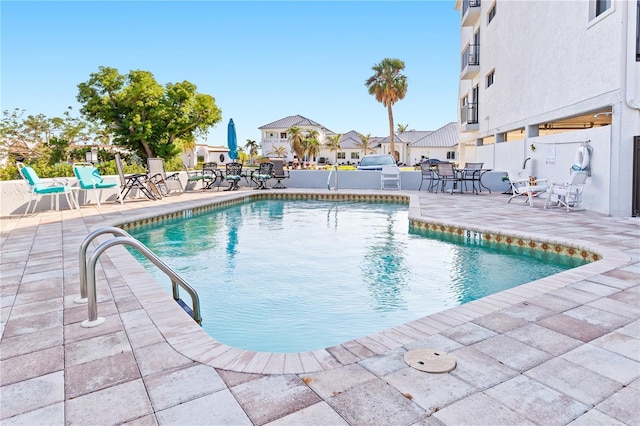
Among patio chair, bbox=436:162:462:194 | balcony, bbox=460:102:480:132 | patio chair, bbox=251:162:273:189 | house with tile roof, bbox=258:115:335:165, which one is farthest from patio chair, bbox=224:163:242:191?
house with tile roof, bbox=258:115:335:165

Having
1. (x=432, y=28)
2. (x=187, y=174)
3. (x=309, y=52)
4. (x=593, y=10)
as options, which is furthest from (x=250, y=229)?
(x=309, y=52)

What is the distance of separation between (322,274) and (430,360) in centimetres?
324

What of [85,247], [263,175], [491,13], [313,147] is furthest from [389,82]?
[85,247]

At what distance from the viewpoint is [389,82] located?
3919 cm

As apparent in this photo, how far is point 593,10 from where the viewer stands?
29.3ft

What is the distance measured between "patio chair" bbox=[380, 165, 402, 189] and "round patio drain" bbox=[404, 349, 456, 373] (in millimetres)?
13196

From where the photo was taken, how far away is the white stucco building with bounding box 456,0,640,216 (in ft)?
25.4

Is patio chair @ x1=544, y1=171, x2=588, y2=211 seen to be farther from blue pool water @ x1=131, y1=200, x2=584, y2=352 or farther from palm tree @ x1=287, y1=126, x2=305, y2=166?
palm tree @ x1=287, y1=126, x2=305, y2=166

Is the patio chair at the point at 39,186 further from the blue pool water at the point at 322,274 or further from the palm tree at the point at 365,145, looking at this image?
the palm tree at the point at 365,145

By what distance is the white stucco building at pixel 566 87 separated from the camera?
7734mm

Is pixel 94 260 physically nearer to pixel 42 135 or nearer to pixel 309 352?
pixel 309 352

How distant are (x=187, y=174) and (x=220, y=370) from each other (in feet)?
45.4

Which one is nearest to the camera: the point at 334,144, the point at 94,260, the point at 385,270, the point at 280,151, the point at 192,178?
the point at 94,260

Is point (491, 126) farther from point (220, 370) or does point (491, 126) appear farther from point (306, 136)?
point (306, 136)
